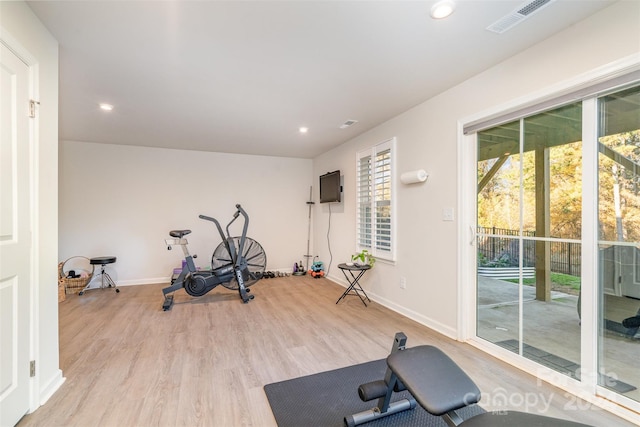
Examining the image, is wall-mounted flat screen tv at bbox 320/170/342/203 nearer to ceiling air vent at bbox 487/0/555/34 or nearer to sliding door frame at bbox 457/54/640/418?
sliding door frame at bbox 457/54/640/418

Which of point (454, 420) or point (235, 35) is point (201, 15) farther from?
point (454, 420)

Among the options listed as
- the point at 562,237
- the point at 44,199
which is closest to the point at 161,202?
the point at 44,199

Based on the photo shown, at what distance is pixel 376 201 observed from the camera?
13.0 feet

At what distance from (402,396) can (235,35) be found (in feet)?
8.76

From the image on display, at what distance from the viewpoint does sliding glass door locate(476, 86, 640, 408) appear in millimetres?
1702

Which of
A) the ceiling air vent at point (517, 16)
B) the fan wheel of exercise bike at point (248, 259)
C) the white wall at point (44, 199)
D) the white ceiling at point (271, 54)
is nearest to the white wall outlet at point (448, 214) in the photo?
the white ceiling at point (271, 54)

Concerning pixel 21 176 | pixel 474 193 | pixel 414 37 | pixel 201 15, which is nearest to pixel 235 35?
pixel 201 15

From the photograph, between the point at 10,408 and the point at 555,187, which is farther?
the point at 555,187

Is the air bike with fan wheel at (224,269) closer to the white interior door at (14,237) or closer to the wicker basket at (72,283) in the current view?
the wicker basket at (72,283)

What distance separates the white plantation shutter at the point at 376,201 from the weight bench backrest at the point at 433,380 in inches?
85.2

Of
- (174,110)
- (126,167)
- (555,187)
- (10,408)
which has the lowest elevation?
(10,408)

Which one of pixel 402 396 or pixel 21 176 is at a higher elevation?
pixel 21 176

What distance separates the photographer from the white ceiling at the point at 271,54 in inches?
66.8

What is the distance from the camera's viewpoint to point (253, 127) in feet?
12.9
